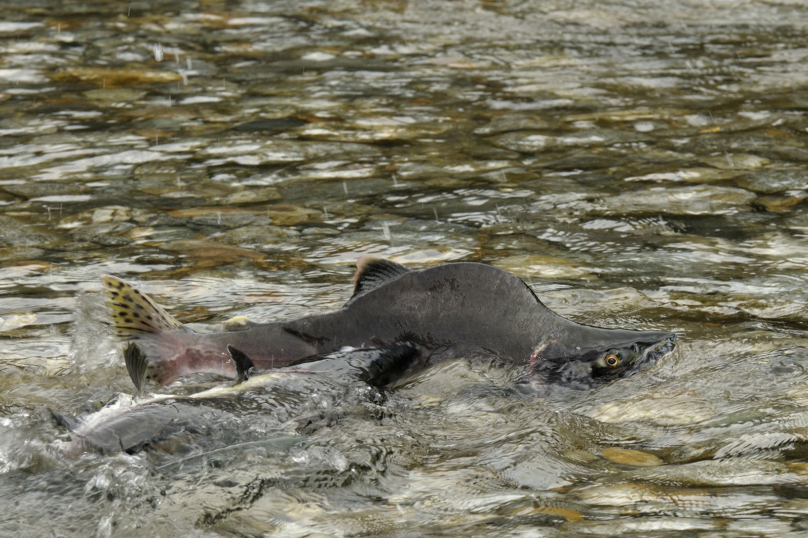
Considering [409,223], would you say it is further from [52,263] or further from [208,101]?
[208,101]

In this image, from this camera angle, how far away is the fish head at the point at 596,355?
4250 mm

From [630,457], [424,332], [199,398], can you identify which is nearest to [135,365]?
[199,398]

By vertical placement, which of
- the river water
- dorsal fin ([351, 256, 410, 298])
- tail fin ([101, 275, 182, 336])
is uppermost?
dorsal fin ([351, 256, 410, 298])

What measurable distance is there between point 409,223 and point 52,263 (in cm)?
226

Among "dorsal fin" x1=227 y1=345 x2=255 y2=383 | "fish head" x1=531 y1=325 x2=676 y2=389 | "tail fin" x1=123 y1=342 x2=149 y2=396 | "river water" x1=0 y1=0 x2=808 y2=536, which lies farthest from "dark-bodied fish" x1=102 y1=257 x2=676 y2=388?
"tail fin" x1=123 y1=342 x2=149 y2=396

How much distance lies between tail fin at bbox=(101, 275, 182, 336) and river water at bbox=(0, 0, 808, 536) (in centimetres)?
26

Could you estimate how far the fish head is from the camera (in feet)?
13.9

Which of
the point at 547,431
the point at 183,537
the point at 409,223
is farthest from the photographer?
the point at 409,223

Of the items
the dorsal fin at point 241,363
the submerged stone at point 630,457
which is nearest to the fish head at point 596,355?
the submerged stone at point 630,457

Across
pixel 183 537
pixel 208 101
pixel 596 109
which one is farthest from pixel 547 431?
pixel 208 101

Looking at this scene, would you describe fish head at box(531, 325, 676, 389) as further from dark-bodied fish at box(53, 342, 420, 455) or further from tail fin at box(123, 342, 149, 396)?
tail fin at box(123, 342, 149, 396)

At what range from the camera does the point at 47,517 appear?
3.13 meters

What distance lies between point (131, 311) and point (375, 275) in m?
1.04

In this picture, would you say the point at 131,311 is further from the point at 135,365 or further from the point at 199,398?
the point at 199,398
